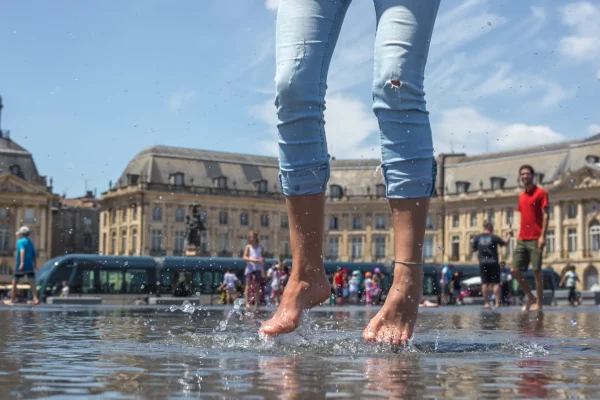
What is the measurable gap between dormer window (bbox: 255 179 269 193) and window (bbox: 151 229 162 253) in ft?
36.9

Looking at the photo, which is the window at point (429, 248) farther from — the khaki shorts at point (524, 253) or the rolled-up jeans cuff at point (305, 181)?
the rolled-up jeans cuff at point (305, 181)

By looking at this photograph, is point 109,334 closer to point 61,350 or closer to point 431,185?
point 61,350

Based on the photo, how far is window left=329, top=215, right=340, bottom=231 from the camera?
9869cm

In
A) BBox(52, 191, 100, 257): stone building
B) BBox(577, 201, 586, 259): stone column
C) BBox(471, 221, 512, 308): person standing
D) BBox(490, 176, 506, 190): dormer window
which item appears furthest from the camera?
BBox(52, 191, 100, 257): stone building

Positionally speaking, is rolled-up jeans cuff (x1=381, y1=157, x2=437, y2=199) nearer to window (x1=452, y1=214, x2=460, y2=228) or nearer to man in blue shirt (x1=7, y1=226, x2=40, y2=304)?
man in blue shirt (x1=7, y1=226, x2=40, y2=304)

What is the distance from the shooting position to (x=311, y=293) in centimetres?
380

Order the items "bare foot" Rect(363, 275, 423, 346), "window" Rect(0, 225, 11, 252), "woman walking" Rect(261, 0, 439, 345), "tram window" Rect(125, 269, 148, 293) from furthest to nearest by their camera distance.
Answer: "window" Rect(0, 225, 11, 252), "tram window" Rect(125, 269, 148, 293), "woman walking" Rect(261, 0, 439, 345), "bare foot" Rect(363, 275, 423, 346)

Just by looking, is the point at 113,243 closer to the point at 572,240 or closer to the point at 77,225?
the point at 77,225

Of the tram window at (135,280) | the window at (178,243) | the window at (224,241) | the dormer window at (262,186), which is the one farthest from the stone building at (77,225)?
the tram window at (135,280)

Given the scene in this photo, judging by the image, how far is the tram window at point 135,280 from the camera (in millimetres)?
40625

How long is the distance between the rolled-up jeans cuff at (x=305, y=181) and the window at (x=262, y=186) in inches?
3649

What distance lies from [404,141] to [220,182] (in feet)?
298

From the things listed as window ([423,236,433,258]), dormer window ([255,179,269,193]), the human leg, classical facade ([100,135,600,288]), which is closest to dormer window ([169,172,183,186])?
classical facade ([100,135,600,288])

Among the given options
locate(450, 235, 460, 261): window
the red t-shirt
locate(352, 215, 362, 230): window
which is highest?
locate(352, 215, 362, 230): window
